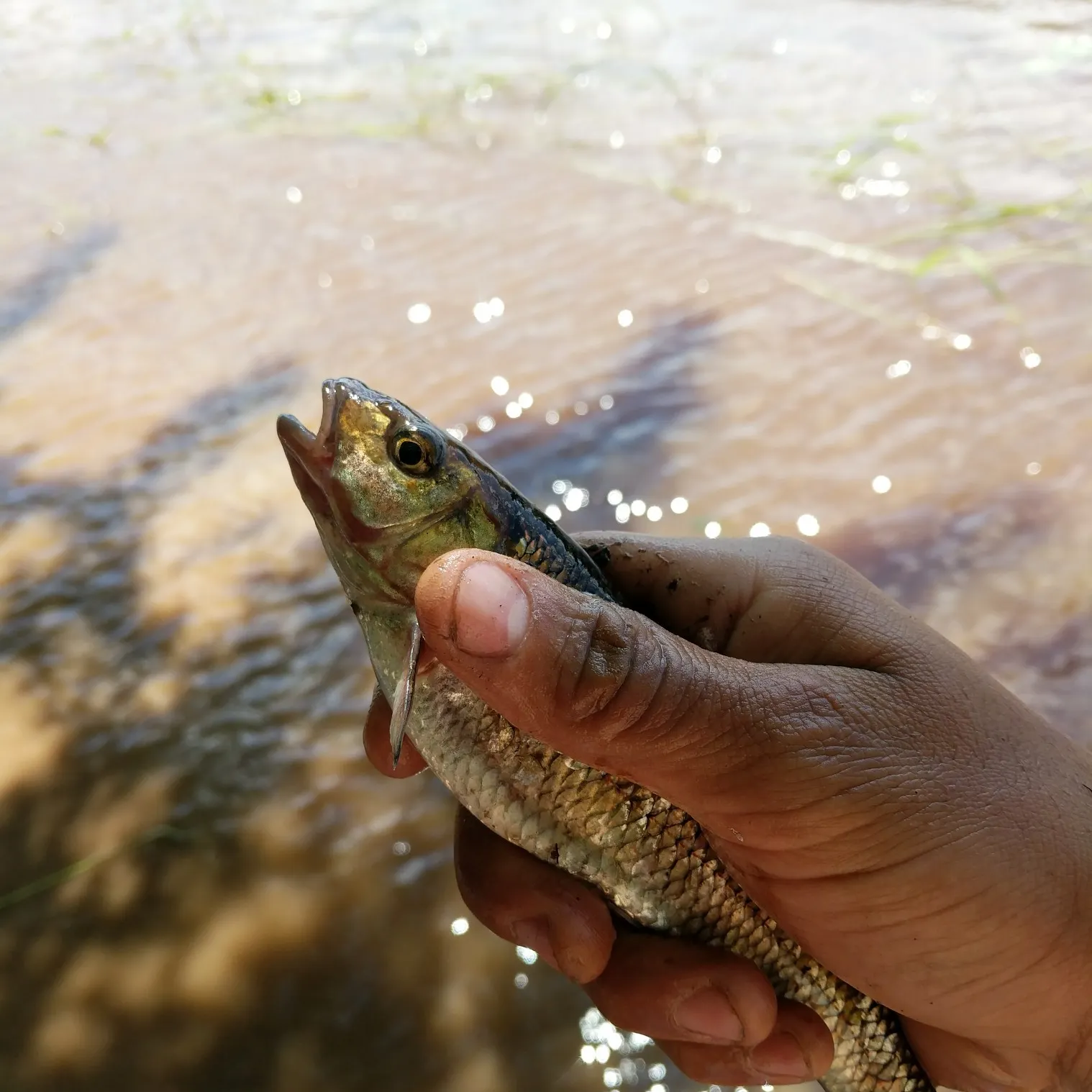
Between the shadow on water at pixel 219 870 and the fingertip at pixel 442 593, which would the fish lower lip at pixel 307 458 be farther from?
the shadow on water at pixel 219 870

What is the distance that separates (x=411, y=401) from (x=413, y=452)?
2.68 metres

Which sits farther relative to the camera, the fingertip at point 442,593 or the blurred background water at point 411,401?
the blurred background water at point 411,401

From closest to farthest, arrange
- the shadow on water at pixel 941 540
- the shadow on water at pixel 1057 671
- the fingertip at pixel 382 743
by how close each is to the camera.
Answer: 1. the fingertip at pixel 382 743
2. the shadow on water at pixel 1057 671
3. the shadow on water at pixel 941 540

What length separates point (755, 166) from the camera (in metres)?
6.66

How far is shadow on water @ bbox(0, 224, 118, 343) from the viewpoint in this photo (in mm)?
5465

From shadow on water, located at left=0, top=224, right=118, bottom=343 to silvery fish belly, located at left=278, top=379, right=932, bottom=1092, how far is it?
440 cm

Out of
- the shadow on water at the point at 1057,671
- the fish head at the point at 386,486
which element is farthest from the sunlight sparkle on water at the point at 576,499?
the fish head at the point at 386,486

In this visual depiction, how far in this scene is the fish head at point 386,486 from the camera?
2035mm

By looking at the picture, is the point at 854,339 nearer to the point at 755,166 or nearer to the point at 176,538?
the point at 755,166

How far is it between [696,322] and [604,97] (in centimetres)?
387

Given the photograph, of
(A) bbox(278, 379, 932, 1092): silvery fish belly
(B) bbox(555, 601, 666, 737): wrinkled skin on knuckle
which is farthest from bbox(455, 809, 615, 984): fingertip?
(B) bbox(555, 601, 666, 737): wrinkled skin on knuckle

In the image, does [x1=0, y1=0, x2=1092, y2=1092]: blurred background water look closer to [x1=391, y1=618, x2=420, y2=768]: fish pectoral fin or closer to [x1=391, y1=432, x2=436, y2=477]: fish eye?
[x1=391, y1=618, x2=420, y2=768]: fish pectoral fin

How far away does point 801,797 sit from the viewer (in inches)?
74.5

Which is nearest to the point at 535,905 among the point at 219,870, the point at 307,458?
the point at 219,870
